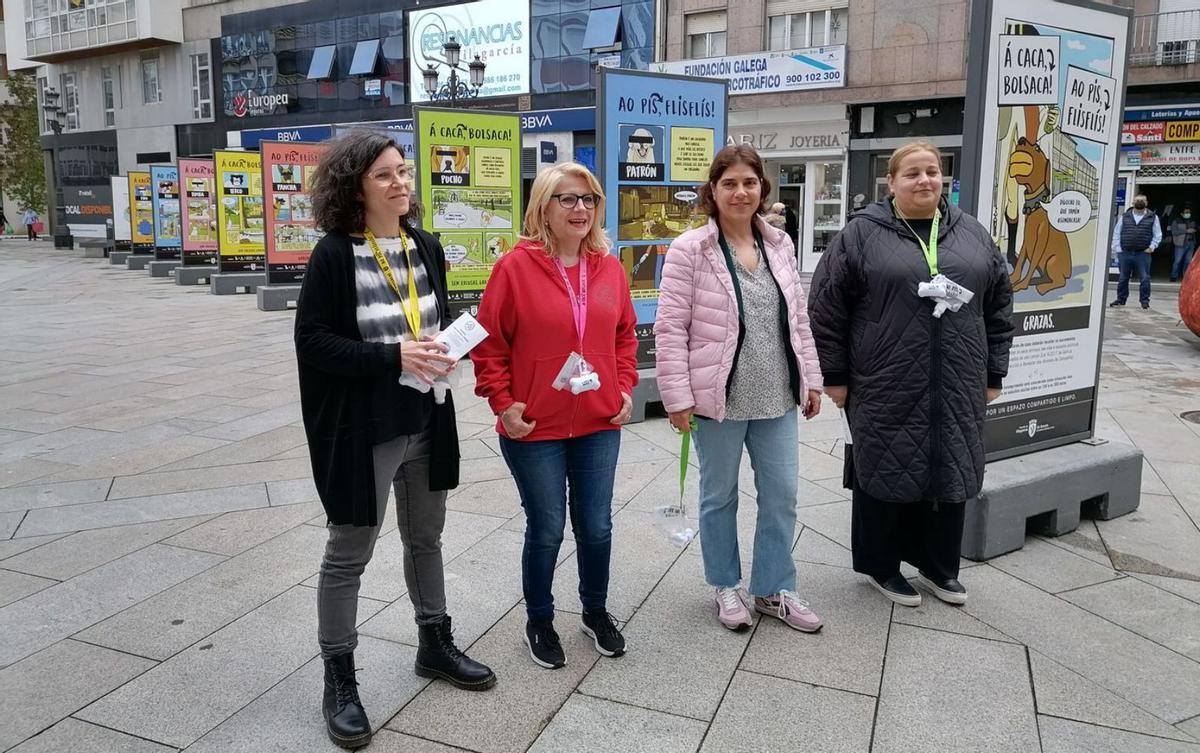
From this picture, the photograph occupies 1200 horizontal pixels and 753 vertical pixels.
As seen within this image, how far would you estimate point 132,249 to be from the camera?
85.9 feet

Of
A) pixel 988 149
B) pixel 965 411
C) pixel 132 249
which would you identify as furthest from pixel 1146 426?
pixel 132 249

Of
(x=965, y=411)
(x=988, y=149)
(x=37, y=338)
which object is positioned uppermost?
(x=988, y=149)

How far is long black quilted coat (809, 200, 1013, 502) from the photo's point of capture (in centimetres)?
346

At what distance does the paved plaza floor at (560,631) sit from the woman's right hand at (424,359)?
1.09 m

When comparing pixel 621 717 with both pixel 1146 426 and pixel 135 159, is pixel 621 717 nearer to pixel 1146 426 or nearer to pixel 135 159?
pixel 1146 426

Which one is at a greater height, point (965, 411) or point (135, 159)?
point (135, 159)

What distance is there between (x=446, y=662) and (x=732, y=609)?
1107 millimetres

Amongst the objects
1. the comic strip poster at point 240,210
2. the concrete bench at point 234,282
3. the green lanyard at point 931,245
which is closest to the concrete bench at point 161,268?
the concrete bench at point 234,282

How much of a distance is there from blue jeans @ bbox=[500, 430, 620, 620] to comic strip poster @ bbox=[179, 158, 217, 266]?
17584mm

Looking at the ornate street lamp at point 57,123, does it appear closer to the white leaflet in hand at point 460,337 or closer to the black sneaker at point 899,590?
the white leaflet in hand at point 460,337

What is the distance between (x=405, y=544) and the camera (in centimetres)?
305

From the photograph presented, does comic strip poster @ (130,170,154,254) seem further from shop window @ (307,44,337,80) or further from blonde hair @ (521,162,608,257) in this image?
blonde hair @ (521,162,608,257)

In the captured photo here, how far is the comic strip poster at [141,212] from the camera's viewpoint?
23.5m

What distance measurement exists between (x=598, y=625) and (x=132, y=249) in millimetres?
26767
